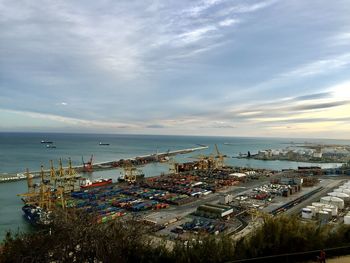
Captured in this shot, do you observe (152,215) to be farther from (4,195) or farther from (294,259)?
(4,195)

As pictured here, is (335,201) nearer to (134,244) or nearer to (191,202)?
(191,202)

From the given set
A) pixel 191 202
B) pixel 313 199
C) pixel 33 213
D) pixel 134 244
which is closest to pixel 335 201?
pixel 313 199

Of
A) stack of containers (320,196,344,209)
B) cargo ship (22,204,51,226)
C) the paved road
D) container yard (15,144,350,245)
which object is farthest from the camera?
stack of containers (320,196,344,209)

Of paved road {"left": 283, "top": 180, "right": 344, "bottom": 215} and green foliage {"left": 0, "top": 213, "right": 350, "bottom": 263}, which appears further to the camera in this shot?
paved road {"left": 283, "top": 180, "right": 344, "bottom": 215}

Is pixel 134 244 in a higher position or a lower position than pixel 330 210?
higher

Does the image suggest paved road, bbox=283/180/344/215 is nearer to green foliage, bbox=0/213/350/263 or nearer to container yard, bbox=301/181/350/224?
container yard, bbox=301/181/350/224

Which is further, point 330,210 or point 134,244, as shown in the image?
point 330,210

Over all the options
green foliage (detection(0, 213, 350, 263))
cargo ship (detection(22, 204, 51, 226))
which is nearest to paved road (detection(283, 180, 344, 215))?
green foliage (detection(0, 213, 350, 263))

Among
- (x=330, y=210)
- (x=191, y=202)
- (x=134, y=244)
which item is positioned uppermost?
(x=134, y=244)

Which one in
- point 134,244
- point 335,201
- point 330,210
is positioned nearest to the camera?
point 134,244

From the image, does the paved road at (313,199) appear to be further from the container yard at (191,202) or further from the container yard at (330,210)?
the container yard at (330,210)

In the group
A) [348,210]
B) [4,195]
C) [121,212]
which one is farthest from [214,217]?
[4,195]
